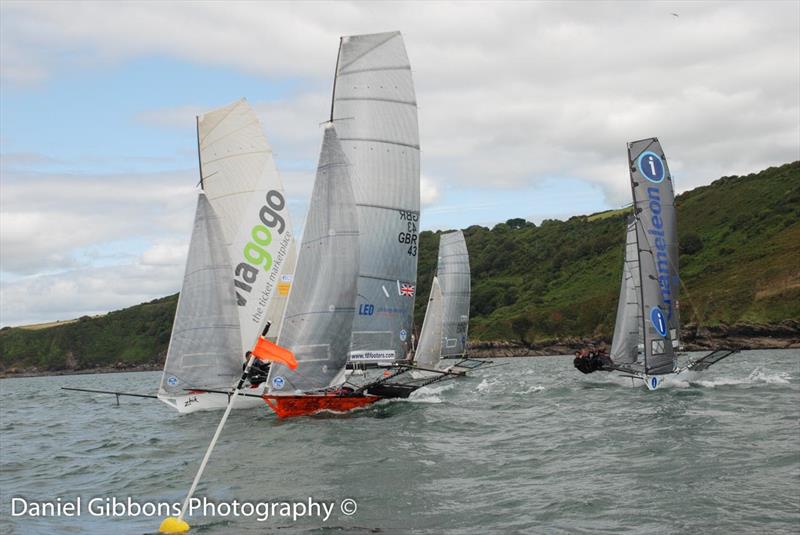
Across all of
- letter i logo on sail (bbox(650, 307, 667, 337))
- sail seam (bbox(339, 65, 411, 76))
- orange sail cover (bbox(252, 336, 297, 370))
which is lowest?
orange sail cover (bbox(252, 336, 297, 370))

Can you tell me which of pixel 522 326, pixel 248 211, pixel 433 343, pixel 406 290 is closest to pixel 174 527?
pixel 406 290

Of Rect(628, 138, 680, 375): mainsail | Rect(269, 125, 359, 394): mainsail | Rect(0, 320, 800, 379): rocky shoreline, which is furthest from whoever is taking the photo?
Rect(0, 320, 800, 379): rocky shoreline

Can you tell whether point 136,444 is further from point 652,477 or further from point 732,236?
point 732,236

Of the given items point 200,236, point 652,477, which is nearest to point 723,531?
point 652,477

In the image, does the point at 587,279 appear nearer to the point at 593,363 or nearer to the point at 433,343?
the point at 433,343

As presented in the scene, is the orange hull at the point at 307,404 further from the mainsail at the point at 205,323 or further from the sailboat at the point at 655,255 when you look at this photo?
the sailboat at the point at 655,255

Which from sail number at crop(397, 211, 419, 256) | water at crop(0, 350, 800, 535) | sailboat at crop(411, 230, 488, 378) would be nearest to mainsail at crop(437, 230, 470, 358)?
sailboat at crop(411, 230, 488, 378)

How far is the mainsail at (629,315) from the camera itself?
49.5 meters

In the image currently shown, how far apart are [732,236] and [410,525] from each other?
132643 millimetres

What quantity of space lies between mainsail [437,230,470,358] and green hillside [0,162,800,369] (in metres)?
30.9

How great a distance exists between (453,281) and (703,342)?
5376cm

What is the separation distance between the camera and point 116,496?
20359mm

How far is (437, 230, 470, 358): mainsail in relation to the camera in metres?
64.6

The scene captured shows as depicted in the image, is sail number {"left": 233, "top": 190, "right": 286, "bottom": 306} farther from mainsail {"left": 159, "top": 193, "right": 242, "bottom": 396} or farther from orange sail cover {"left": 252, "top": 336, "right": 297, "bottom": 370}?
orange sail cover {"left": 252, "top": 336, "right": 297, "bottom": 370}
